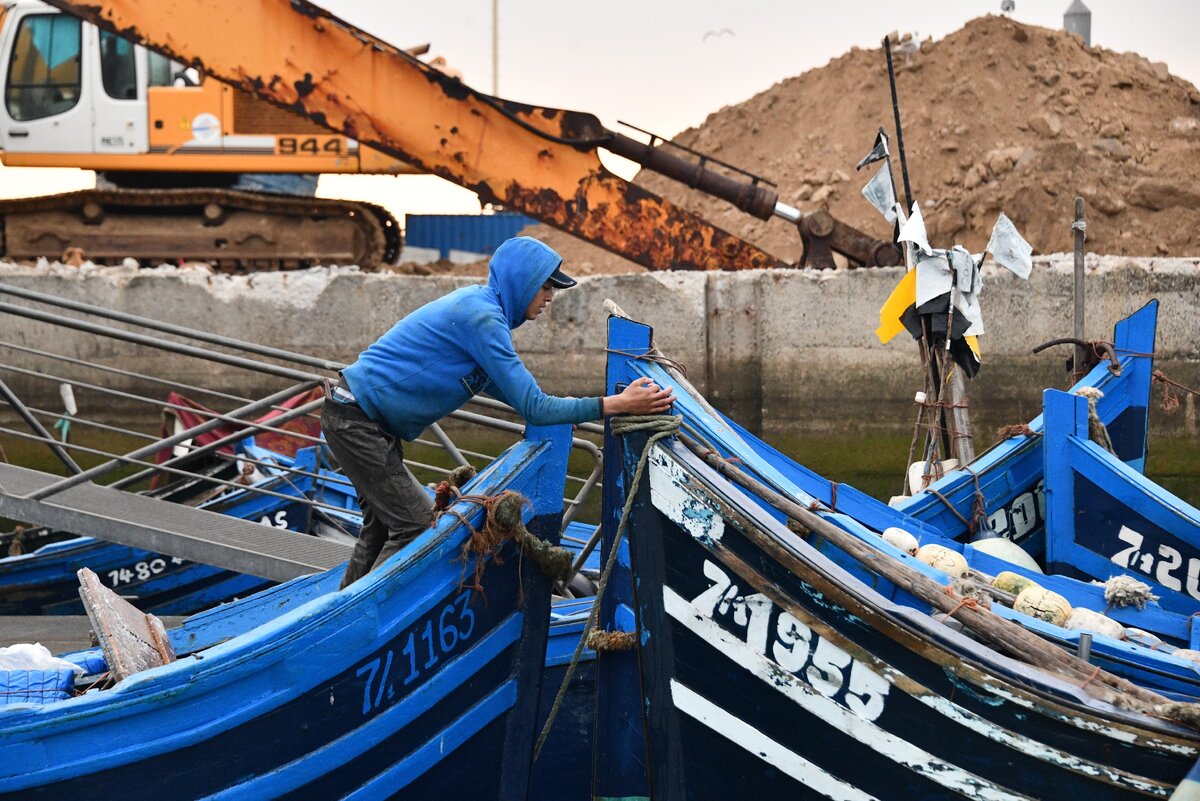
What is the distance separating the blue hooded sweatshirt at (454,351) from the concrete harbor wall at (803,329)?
18.5ft

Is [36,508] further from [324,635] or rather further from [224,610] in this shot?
[324,635]

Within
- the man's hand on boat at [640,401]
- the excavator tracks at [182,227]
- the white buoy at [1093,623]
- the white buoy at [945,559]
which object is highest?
the excavator tracks at [182,227]

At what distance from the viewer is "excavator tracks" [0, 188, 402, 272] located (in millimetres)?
14117

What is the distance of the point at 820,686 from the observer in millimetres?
3227

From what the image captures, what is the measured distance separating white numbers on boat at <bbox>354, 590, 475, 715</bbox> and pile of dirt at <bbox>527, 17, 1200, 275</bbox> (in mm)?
11670

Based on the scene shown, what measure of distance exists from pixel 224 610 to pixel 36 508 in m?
1.21

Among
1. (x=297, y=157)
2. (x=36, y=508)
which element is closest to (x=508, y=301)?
(x=36, y=508)

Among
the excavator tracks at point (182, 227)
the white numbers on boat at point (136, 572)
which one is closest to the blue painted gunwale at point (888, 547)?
the white numbers on boat at point (136, 572)

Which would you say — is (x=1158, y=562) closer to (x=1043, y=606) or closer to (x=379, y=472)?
(x=1043, y=606)

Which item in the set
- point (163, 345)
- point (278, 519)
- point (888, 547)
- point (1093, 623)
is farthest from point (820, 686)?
point (278, 519)

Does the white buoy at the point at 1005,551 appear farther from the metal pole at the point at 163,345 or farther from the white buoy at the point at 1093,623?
the metal pole at the point at 163,345

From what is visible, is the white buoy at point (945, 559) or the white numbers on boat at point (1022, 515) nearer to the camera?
the white buoy at point (945, 559)

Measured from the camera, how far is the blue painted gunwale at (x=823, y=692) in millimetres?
3082

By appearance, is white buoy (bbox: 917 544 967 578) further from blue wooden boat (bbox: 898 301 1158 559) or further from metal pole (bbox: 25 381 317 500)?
metal pole (bbox: 25 381 317 500)
